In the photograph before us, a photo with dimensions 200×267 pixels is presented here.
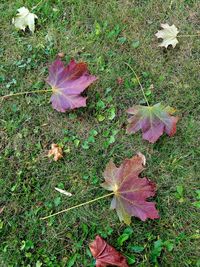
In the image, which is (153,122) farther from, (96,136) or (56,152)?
(56,152)

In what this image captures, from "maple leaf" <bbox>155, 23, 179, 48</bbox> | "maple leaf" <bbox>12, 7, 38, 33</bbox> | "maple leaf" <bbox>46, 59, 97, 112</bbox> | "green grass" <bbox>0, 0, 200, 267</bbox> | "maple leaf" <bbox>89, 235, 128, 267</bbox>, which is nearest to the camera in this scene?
"maple leaf" <bbox>89, 235, 128, 267</bbox>

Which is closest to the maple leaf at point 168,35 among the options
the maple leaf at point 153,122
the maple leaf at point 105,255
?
the maple leaf at point 153,122

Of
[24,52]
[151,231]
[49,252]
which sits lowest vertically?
[151,231]

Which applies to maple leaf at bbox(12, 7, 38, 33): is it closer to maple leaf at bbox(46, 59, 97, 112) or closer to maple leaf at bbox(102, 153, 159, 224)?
maple leaf at bbox(46, 59, 97, 112)

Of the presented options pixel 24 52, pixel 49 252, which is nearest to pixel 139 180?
pixel 49 252

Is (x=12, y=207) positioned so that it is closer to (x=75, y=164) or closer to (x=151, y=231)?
(x=75, y=164)

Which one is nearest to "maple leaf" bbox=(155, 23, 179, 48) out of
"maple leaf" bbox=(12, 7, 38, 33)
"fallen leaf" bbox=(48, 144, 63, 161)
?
"maple leaf" bbox=(12, 7, 38, 33)
